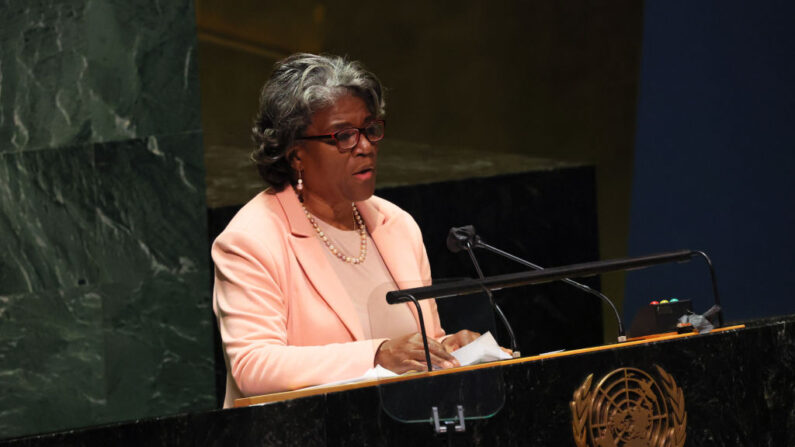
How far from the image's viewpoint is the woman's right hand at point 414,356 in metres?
1.96

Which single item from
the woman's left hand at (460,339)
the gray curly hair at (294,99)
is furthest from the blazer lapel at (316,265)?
the woman's left hand at (460,339)

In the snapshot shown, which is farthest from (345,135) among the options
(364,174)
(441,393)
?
(441,393)

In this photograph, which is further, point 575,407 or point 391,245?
point 391,245

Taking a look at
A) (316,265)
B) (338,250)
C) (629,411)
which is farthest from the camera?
(338,250)

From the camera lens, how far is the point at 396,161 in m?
4.96

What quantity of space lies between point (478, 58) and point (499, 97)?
0.22 meters

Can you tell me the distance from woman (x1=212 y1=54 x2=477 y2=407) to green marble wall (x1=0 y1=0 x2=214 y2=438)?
2.11m

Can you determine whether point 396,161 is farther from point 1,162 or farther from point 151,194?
point 1,162

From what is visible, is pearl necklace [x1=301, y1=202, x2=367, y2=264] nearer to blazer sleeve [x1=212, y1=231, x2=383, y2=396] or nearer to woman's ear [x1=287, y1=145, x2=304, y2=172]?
woman's ear [x1=287, y1=145, x2=304, y2=172]

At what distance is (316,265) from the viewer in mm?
2582

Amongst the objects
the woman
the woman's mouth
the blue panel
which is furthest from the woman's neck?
the blue panel

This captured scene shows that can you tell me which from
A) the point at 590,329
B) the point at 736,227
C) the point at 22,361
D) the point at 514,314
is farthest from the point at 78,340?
the point at 736,227

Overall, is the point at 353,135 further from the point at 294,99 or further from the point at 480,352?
the point at 480,352

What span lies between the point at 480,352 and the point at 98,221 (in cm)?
317
